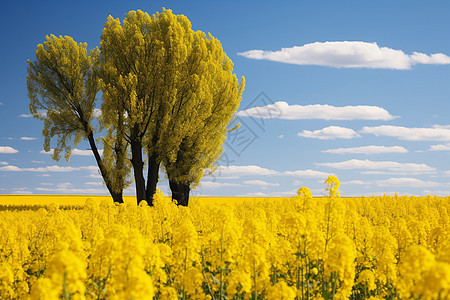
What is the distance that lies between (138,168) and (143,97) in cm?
417

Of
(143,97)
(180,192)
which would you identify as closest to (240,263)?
(143,97)

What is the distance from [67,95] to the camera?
25.9 meters

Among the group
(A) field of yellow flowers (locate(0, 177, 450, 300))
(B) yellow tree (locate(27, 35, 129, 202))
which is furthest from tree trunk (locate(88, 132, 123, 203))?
(A) field of yellow flowers (locate(0, 177, 450, 300))

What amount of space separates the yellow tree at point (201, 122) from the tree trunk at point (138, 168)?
1.58 meters

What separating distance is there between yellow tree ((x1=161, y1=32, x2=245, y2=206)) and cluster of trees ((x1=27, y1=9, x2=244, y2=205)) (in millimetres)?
62

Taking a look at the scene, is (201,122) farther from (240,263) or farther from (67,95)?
(240,263)

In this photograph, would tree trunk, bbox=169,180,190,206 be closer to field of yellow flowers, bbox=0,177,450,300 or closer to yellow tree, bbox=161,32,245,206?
yellow tree, bbox=161,32,245,206

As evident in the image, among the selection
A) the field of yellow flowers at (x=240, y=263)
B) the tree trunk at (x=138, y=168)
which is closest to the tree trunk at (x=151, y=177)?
the tree trunk at (x=138, y=168)

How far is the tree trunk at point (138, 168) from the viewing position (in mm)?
23606

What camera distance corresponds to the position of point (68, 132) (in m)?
26.3

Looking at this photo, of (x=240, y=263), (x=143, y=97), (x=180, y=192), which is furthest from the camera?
(x=180, y=192)

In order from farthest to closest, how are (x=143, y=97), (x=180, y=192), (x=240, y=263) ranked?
1. (x=180, y=192)
2. (x=143, y=97)
3. (x=240, y=263)

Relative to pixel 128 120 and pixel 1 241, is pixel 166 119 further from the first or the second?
pixel 1 241

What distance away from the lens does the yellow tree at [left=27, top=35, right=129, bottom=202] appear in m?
25.6
